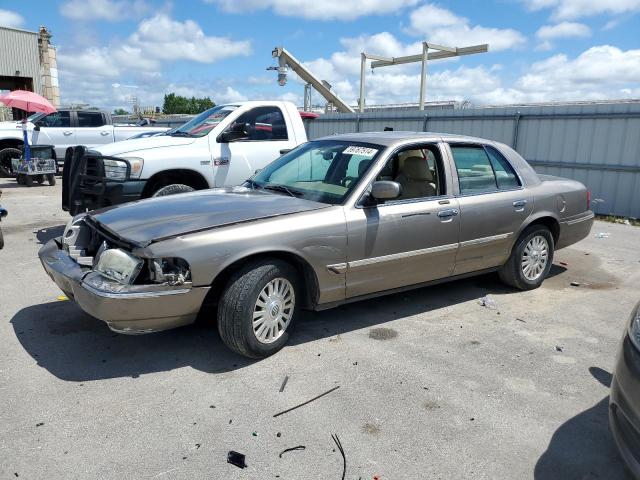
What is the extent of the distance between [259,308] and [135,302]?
85 centimetres

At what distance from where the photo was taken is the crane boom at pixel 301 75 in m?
23.5

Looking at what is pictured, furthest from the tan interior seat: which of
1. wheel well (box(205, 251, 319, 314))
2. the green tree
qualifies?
the green tree

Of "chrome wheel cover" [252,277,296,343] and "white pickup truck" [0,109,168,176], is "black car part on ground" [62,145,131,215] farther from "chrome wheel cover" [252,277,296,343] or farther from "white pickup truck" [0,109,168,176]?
"white pickup truck" [0,109,168,176]

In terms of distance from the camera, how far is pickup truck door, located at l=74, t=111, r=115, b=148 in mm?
14922

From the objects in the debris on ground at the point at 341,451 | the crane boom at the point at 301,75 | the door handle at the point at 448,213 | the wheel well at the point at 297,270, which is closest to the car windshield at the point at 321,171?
the wheel well at the point at 297,270

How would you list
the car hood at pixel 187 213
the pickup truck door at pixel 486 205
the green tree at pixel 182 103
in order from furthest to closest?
1. the green tree at pixel 182 103
2. the pickup truck door at pixel 486 205
3. the car hood at pixel 187 213

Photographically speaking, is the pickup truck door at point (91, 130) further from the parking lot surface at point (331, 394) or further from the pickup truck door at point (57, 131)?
the parking lot surface at point (331, 394)

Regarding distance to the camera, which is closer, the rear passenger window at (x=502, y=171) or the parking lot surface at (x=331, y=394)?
the parking lot surface at (x=331, y=394)

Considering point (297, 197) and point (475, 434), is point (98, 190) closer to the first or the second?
point (297, 197)

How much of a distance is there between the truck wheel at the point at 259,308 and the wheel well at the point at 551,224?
9.69 feet

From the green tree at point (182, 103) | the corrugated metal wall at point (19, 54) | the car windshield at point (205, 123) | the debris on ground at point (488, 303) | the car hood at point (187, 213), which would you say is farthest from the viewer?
the green tree at point (182, 103)

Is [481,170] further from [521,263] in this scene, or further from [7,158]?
[7,158]

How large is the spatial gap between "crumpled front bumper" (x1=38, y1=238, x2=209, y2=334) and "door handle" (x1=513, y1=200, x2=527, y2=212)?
3.25 meters

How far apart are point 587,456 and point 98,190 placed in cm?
566
